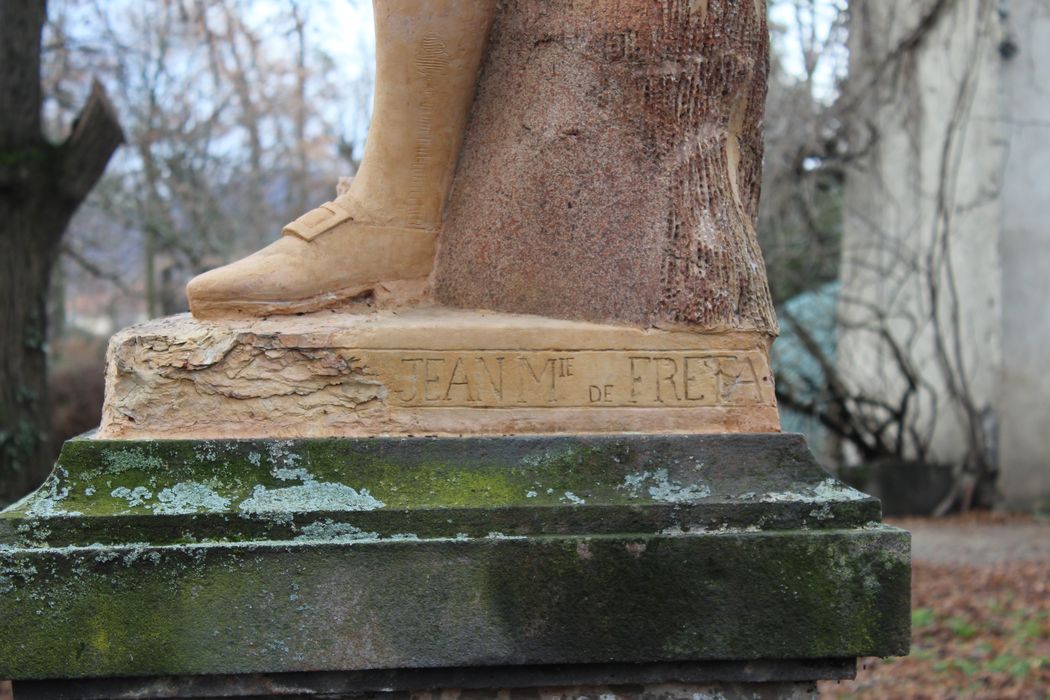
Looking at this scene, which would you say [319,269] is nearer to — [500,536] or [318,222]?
[318,222]

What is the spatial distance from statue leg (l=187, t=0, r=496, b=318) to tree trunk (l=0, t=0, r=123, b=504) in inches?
197

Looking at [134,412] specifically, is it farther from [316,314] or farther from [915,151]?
[915,151]

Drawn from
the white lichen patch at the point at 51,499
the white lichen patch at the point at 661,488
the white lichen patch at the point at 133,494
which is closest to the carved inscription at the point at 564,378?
the white lichen patch at the point at 661,488

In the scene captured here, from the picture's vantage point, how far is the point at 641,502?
2.34 meters

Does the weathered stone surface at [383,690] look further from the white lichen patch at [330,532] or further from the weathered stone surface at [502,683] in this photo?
the white lichen patch at [330,532]

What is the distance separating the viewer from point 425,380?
244 cm

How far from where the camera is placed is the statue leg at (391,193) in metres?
2.54

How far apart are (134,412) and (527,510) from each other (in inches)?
31.5

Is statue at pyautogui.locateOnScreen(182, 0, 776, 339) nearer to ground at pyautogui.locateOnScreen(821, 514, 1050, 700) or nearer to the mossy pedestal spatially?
the mossy pedestal

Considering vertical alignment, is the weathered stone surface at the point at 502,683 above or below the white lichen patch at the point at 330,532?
below

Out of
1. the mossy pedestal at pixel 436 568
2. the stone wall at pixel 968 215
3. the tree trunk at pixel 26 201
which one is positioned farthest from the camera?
the stone wall at pixel 968 215

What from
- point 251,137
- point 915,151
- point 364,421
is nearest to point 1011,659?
point 364,421

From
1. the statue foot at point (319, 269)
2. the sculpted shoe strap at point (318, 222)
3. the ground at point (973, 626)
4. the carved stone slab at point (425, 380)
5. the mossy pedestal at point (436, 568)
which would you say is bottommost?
the ground at point (973, 626)

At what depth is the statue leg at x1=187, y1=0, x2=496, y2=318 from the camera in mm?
2545
